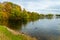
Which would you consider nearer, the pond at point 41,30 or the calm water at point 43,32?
the calm water at point 43,32

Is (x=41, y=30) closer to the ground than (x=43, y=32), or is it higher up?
closer to the ground

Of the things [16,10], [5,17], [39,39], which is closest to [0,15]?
[5,17]

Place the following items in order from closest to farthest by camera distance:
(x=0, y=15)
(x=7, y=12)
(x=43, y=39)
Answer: (x=43, y=39)
(x=0, y=15)
(x=7, y=12)

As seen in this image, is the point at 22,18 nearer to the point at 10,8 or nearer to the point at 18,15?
the point at 18,15

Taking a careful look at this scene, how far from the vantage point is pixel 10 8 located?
127m

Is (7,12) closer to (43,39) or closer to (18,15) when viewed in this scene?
(18,15)

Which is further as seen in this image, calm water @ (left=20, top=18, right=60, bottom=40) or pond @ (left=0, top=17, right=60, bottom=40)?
pond @ (left=0, top=17, right=60, bottom=40)

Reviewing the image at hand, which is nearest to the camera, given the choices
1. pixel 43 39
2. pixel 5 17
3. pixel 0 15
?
pixel 43 39

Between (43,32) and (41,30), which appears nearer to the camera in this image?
(43,32)

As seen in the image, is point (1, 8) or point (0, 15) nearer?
point (0, 15)

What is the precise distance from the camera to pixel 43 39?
117 feet

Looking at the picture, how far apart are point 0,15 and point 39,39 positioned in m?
75.3

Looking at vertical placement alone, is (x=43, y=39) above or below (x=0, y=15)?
above

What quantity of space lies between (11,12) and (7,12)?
4.17m
